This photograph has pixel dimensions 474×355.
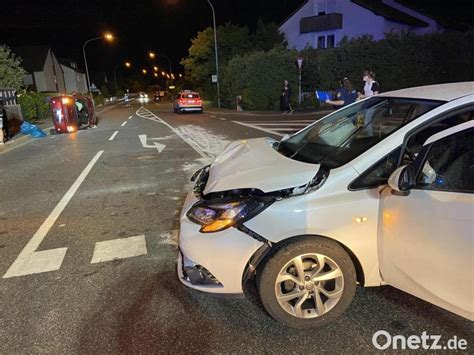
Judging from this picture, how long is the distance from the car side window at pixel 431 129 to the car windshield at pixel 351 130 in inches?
5.6

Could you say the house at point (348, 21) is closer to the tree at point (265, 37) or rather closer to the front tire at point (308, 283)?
the tree at point (265, 37)

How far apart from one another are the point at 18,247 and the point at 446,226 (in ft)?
14.1

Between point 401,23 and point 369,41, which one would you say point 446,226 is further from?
point 401,23

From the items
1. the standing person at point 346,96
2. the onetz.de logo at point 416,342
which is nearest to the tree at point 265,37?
the standing person at point 346,96

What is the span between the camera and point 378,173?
8.52 feet

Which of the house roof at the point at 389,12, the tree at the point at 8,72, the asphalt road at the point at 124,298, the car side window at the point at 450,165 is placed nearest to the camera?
the car side window at the point at 450,165

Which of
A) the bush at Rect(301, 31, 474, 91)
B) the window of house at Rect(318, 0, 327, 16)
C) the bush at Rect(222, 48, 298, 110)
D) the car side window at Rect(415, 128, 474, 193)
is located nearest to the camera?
the car side window at Rect(415, 128, 474, 193)

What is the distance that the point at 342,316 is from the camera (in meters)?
2.85

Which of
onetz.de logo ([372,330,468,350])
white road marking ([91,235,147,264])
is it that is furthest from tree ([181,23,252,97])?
onetz.de logo ([372,330,468,350])

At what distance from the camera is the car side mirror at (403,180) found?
236cm

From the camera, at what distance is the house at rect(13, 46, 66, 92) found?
5872cm

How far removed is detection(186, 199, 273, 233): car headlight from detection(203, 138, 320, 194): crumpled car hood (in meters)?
0.14

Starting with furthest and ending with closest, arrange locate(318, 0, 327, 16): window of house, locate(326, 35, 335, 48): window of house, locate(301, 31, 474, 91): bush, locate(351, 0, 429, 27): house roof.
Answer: locate(326, 35, 335, 48): window of house
locate(318, 0, 327, 16): window of house
locate(351, 0, 429, 27): house roof
locate(301, 31, 474, 91): bush

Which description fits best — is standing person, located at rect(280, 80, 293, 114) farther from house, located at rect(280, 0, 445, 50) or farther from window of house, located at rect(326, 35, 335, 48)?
window of house, located at rect(326, 35, 335, 48)
